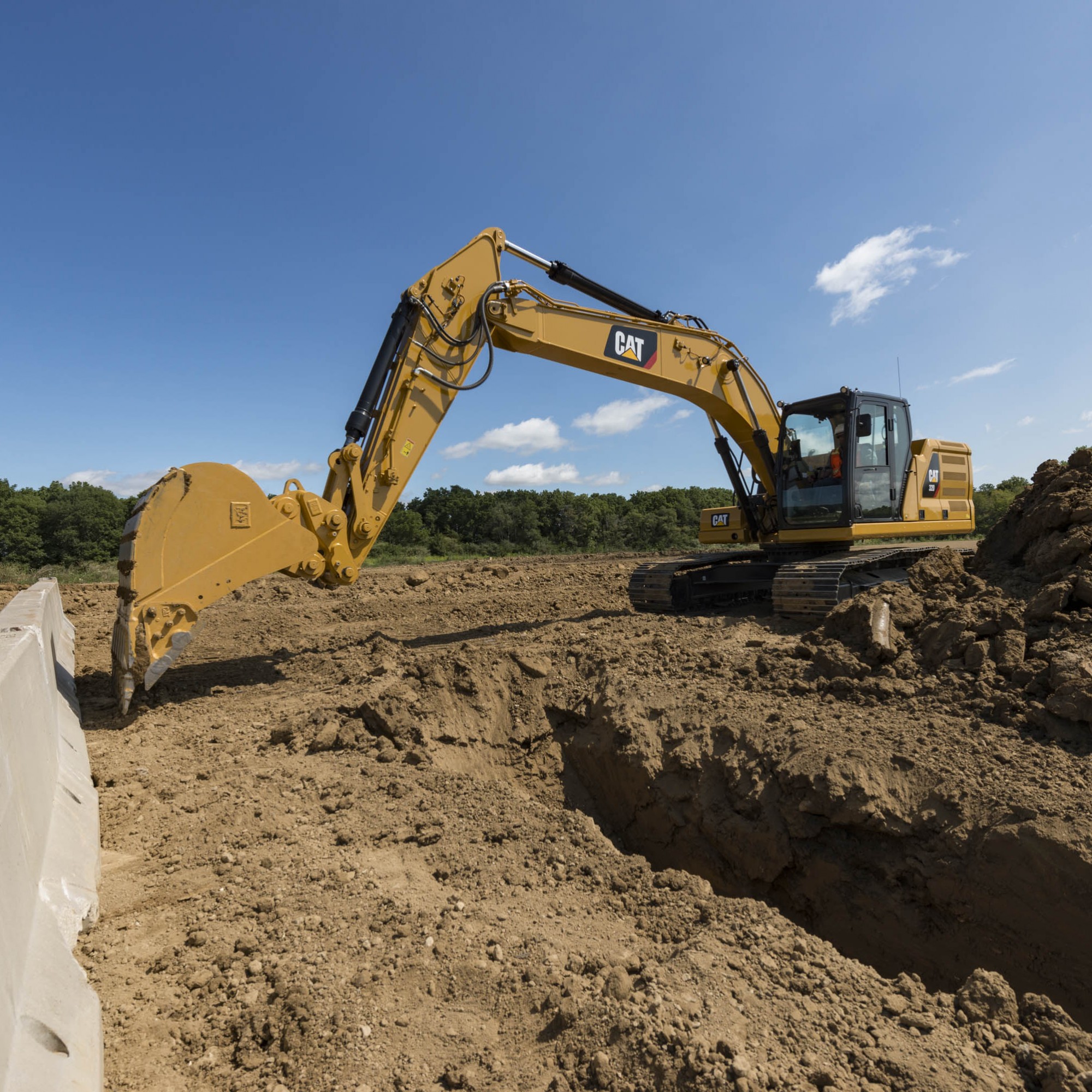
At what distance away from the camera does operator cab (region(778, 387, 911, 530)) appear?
8.10m

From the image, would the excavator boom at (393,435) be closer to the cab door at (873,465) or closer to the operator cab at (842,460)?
the operator cab at (842,460)

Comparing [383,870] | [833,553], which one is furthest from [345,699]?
[833,553]

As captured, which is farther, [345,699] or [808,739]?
[345,699]

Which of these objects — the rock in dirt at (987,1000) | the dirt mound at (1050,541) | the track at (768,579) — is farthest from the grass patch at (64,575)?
the rock in dirt at (987,1000)

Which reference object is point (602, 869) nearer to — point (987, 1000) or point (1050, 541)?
point (987, 1000)

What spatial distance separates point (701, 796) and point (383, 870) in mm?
2220

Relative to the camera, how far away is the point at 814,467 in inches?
337

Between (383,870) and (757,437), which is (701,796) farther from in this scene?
(757,437)

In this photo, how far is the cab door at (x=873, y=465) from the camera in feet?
26.5

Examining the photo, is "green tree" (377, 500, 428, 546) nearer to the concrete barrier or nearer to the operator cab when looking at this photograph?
the operator cab

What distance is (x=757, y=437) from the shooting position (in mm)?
9203

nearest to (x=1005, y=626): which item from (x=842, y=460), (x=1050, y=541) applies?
(x=1050, y=541)

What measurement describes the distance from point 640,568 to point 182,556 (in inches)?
219

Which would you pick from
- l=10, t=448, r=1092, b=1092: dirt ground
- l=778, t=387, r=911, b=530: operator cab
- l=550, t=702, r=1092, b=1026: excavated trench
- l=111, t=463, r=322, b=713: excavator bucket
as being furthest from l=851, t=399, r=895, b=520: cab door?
l=111, t=463, r=322, b=713: excavator bucket
